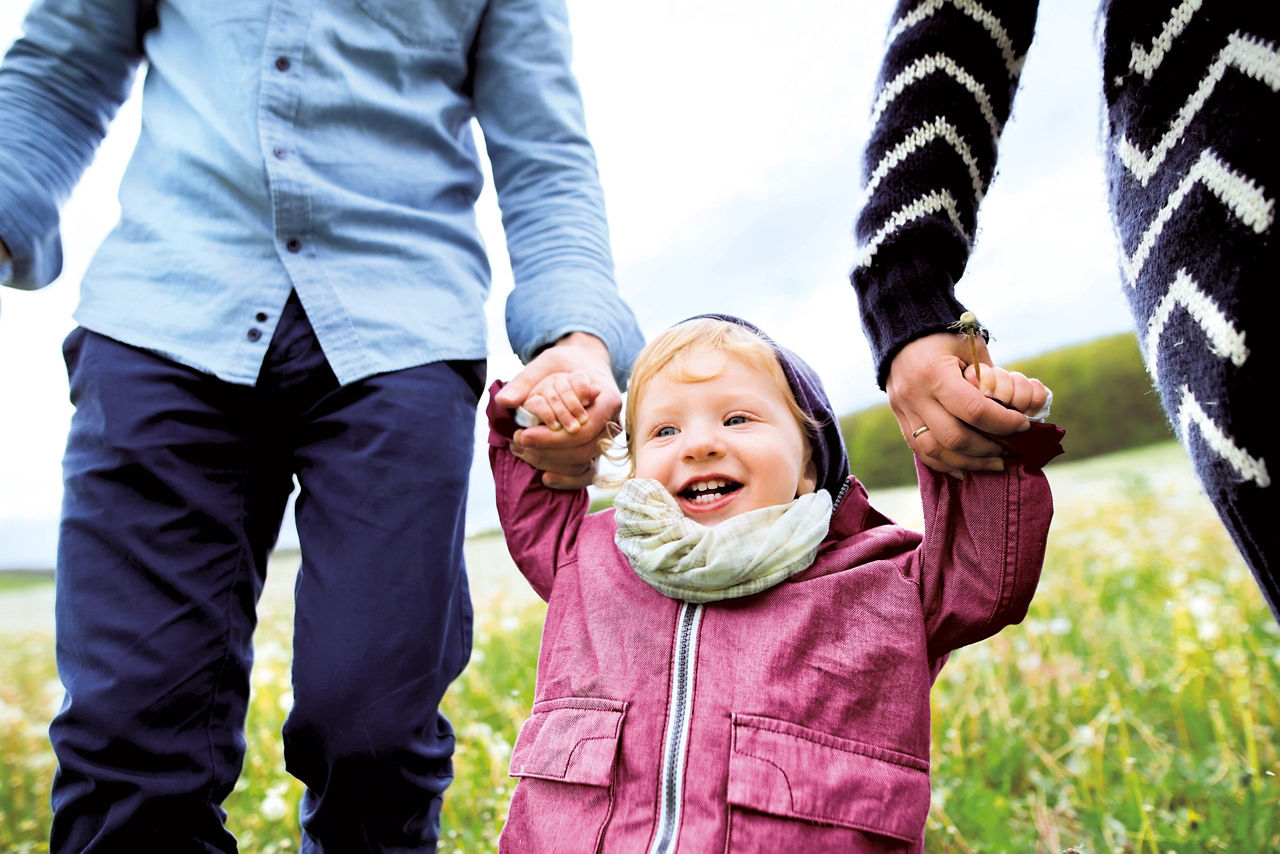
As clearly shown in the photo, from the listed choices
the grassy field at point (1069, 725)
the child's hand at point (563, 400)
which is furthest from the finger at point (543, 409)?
the grassy field at point (1069, 725)

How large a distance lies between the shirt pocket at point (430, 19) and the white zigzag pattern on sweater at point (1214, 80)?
3.82 feet

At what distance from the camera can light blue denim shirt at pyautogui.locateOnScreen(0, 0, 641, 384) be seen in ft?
4.61

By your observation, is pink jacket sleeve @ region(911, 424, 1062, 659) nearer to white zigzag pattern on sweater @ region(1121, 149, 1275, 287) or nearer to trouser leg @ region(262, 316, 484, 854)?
white zigzag pattern on sweater @ region(1121, 149, 1275, 287)

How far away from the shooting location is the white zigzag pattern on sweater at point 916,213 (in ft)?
3.66

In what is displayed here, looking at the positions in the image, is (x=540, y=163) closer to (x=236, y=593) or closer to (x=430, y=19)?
(x=430, y=19)

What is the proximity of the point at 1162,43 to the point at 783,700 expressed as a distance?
2.70ft

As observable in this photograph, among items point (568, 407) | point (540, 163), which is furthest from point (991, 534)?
point (540, 163)

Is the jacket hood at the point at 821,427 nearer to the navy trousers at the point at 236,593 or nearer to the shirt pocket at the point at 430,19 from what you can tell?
the navy trousers at the point at 236,593

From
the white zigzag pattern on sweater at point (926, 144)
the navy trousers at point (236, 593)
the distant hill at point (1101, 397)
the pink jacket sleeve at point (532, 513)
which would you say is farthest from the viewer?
the distant hill at point (1101, 397)

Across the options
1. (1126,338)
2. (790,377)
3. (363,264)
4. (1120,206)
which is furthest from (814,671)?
Result: (1126,338)

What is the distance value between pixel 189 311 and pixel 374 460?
0.36m

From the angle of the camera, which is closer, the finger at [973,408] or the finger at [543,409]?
the finger at [973,408]

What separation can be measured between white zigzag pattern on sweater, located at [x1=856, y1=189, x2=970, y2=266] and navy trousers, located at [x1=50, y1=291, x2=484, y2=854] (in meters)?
0.70

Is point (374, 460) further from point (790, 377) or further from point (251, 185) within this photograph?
point (790, 377)
